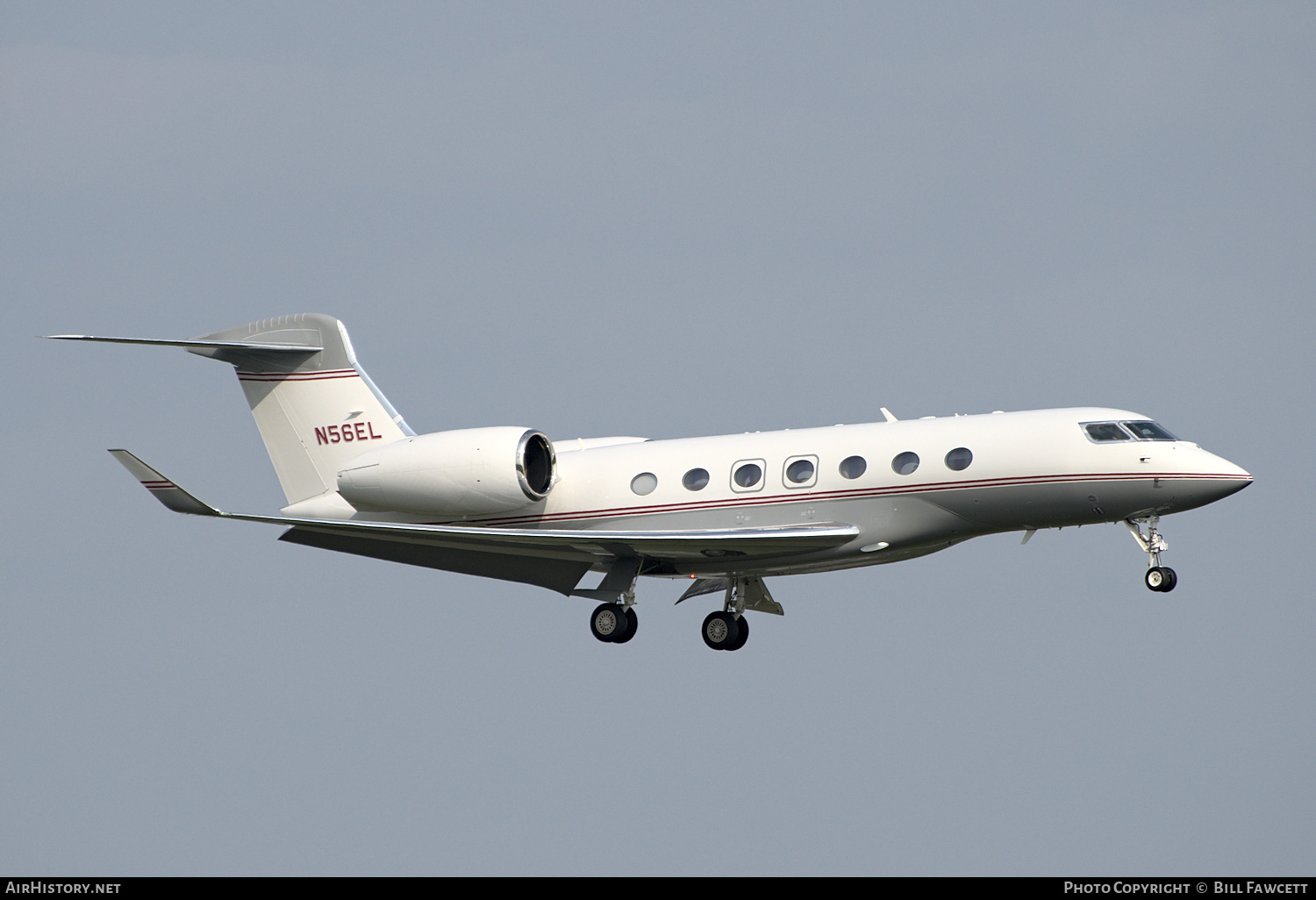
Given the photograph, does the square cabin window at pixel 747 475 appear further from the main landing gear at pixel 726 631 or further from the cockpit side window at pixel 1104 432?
the cockpit side window at pixel 1104 432

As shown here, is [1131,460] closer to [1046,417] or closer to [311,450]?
[1046,417]

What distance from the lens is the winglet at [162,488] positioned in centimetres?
2425

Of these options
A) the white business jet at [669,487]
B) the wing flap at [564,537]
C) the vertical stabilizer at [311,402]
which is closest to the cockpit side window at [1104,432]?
the white business jet at [669,487]

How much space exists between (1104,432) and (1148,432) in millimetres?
700

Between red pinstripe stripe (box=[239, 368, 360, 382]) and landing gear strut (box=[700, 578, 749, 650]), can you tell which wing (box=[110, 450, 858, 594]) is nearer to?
landing gear strut (box=[700, 578, 749, 650])

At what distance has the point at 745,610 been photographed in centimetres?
2895

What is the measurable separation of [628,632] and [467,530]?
10.4 feet

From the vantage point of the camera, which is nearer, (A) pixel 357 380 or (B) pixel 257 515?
(B) pixel 257 515

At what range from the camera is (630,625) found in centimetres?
2722

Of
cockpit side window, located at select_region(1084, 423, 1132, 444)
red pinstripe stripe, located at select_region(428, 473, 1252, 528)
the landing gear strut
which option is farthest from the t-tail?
cockpit side window, located at select_region(1084, 423, 1132, 444)

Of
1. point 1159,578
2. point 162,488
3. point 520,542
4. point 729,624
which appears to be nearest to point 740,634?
point 729,624

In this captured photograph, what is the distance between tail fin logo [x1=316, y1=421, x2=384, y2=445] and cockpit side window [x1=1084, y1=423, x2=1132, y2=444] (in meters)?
11.9

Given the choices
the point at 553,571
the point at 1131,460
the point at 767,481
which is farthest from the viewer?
the point at 553,571
